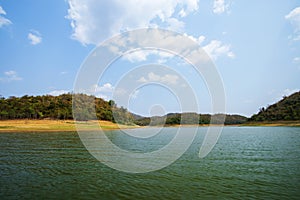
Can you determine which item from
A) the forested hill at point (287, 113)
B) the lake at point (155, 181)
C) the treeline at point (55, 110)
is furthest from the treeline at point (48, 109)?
the forested hill at point (287, 113)

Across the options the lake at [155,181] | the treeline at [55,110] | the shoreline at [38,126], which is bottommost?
the lake at [155,181]

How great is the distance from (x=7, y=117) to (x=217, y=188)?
11992 cm

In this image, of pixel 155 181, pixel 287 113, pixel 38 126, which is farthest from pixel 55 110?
pixel 287 113

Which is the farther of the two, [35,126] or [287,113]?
[287,113]

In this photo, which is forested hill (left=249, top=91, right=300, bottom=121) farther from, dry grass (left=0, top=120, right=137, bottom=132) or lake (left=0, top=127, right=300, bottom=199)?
lake (left=0, top=127, right=300, bottom=199)

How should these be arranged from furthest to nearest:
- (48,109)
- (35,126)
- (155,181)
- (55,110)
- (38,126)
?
(48,109), (55,110), (38,126), (35,126), (155,181)

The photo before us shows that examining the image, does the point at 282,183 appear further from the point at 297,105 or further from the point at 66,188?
the point at 297,105

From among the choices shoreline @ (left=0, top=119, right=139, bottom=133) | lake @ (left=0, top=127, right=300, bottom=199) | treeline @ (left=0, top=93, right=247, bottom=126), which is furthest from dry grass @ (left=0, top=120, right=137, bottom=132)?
lake @ (left=0, top=127, right=300, bottom=199)

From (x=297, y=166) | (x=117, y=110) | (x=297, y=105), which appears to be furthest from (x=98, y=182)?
(x=297, y=105)

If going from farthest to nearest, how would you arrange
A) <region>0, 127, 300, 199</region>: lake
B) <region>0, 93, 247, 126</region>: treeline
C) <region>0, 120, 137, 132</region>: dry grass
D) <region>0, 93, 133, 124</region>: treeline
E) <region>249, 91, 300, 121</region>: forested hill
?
<region>249, 91, 300, 121</region>: forested hill
<region>0, 93, 133, 124</region>: treeline
<region>0, 93, 247, 126</region>: treeline
<region>0, 120, 137, 132</region>: dry grass
<region>0, 127, 300, 199</region>: lake

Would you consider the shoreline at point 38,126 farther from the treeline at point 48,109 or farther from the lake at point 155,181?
the lake at point 155,181

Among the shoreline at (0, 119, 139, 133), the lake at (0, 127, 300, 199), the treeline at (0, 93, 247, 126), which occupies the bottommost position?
the lake at (0, 127, 300, 199)

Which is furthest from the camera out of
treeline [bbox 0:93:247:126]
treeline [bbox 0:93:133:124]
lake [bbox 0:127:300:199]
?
treeline [bbox 0:93:133:124]

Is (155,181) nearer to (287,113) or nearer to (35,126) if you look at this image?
(35,126)
